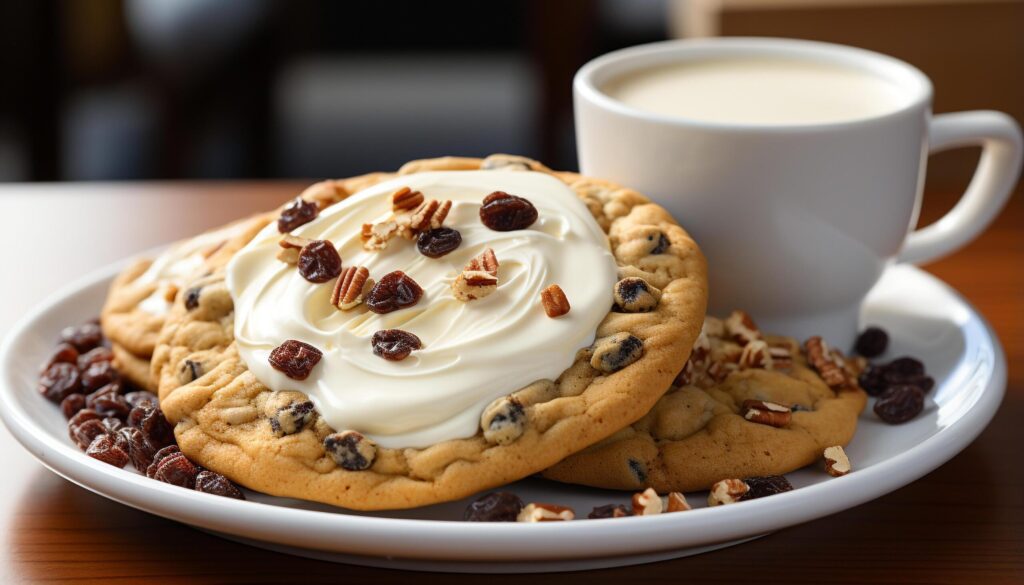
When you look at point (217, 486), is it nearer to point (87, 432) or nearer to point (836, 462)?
point (87, 432)

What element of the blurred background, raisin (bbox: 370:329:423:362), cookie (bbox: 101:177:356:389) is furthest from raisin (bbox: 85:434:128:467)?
the blurred background

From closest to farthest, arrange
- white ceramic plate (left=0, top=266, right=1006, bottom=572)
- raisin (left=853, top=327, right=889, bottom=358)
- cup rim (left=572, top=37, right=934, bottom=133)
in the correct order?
white ceramic plate (left=0, top=266, right=1006, bottom=572), cup rim (left=572, top=37, right=934, bottom=133), raisin (left=853, top=327, right=889, bottom=358)

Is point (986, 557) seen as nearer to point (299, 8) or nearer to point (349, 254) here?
point (349, 254)

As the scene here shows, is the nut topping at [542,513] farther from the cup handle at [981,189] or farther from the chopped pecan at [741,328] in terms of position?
the cup handle at [981,189]

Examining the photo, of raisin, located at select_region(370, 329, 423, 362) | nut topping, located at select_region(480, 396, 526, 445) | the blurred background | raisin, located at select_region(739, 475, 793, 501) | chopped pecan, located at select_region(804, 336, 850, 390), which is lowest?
the blurred background

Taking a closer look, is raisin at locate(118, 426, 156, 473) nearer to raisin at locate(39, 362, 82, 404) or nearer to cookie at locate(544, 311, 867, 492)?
raisin at locate(39, 362, 82, 404)

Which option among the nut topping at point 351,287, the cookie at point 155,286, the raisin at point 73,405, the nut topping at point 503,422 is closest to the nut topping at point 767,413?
the nut topping at point 503,422

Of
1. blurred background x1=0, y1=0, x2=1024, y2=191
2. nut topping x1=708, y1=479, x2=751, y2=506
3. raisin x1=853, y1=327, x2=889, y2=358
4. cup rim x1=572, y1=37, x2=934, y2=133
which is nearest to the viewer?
nut topping x1=708, y1=479, x2=751, y2=506

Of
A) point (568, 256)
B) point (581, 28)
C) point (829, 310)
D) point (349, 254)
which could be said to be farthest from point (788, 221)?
point (581, 28)
